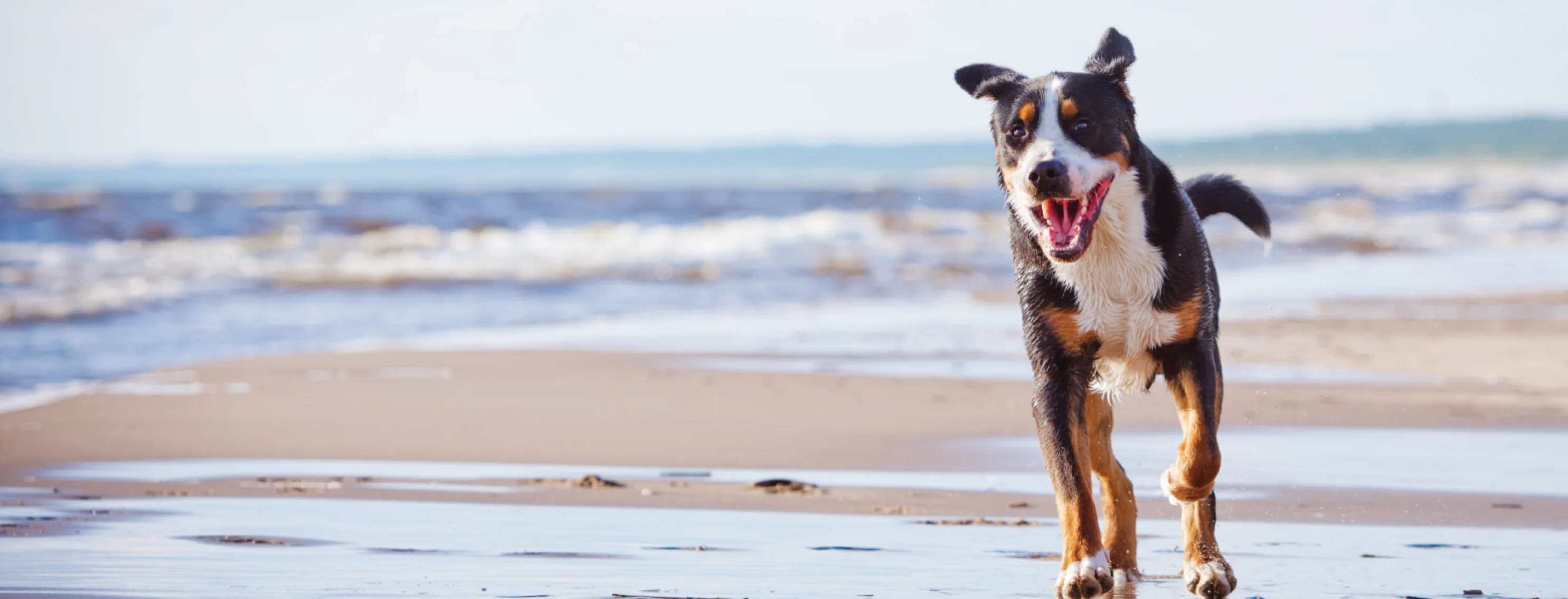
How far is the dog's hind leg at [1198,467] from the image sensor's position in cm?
414

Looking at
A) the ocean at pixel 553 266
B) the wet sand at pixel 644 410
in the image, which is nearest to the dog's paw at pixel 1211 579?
the wet sand at pixel 644 410

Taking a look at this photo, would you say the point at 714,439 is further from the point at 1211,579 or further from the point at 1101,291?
the point at 1211,579

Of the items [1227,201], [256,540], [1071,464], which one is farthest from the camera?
[1227,201]

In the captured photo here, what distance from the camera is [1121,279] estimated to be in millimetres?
4234

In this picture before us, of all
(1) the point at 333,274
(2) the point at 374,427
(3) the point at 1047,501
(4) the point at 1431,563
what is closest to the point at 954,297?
(1) the point at 333,274

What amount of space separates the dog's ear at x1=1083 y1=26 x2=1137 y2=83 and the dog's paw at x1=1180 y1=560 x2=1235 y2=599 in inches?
51.1

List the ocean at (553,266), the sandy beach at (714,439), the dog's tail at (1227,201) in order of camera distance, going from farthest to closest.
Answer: the ocean at (553,266) < the sandy beach at (714,439) < the dog's tail at (1227,201)

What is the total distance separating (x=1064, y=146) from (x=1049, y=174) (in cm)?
13

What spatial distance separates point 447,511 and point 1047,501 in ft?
7.01

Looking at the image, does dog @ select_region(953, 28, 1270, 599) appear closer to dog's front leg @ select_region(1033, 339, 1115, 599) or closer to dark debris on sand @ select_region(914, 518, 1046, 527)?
dog's front leg @ select_region(1033, 339, 1115, 599)

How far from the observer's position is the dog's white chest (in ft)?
13.9

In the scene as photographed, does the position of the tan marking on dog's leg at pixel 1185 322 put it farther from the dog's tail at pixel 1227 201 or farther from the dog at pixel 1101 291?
the dog's tail at pixel 1227 201

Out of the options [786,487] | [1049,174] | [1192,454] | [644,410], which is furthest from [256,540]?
[644,410]

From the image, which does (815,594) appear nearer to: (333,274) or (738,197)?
(333,274)
